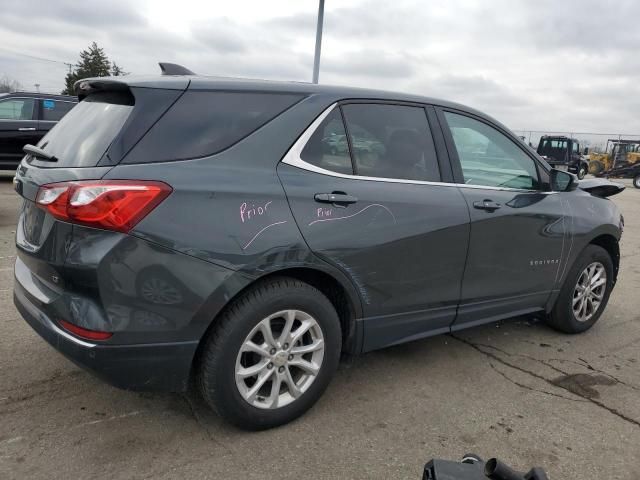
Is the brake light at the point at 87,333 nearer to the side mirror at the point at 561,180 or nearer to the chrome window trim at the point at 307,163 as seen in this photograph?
the chrome window trim at the point at 307,163

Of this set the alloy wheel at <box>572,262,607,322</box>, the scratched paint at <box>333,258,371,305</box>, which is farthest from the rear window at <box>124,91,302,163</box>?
the alloy wheel at <box>572,262,607,322</box>

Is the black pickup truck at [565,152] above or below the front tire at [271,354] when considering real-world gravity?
above

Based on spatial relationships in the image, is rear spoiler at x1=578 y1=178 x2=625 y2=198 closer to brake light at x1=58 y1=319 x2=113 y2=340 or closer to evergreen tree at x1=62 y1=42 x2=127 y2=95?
brake light at x1=58 y1=319 x2=113 y2=340

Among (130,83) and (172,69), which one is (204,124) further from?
(172,69)

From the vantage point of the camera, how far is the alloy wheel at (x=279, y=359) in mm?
2621

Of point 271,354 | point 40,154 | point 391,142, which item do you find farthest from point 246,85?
point 271,354

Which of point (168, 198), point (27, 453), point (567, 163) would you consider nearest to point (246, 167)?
point (168, 198)

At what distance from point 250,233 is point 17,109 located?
33.4ft

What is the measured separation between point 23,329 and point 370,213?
2616 millimetres

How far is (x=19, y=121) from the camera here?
10.6 m

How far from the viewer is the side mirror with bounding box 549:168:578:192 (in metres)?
4.02

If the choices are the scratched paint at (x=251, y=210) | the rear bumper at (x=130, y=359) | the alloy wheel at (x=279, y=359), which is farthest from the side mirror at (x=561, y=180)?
the rear bumper at (x=130, y=359)

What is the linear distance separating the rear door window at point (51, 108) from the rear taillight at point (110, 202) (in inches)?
391

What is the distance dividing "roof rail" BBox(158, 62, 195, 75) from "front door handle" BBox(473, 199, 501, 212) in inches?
73.2
